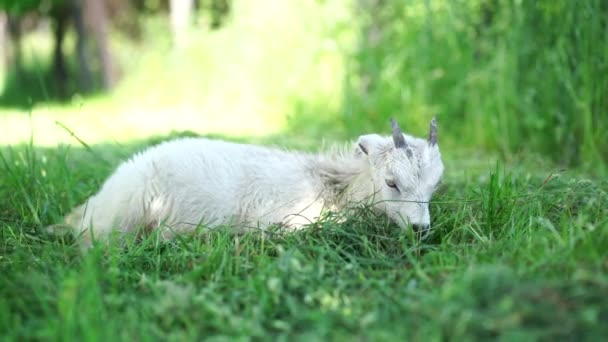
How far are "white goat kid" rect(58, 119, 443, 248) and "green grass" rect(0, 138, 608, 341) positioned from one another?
20 centimetres

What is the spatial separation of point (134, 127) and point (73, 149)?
245 centimetres

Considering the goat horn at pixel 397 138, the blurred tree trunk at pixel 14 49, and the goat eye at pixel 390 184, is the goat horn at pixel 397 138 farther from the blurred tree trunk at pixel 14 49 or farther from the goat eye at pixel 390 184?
the blurred tree trunk at pixel 14 49

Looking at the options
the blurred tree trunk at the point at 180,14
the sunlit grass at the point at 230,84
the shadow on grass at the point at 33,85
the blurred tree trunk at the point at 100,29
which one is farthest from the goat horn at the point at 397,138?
the shadow on grass at the point at 33,85

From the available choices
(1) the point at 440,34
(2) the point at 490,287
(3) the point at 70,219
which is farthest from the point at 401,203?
(1) the point at 440,34

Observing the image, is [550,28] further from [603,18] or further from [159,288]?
[159,288]

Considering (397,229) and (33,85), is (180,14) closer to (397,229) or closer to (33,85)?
(33,85)

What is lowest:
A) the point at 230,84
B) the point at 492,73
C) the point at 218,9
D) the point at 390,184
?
the point at 230,84

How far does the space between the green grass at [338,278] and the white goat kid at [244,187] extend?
0.20m

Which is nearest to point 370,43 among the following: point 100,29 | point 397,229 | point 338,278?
point 397,229

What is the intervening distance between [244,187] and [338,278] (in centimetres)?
123

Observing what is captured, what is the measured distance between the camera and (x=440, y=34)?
7656 millimetres

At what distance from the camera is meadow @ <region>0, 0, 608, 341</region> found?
7.59ft

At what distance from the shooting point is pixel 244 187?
392 cm

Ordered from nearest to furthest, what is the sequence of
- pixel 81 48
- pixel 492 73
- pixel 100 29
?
pixel 492 73 → pixel 100 29 → pixel 81 48
